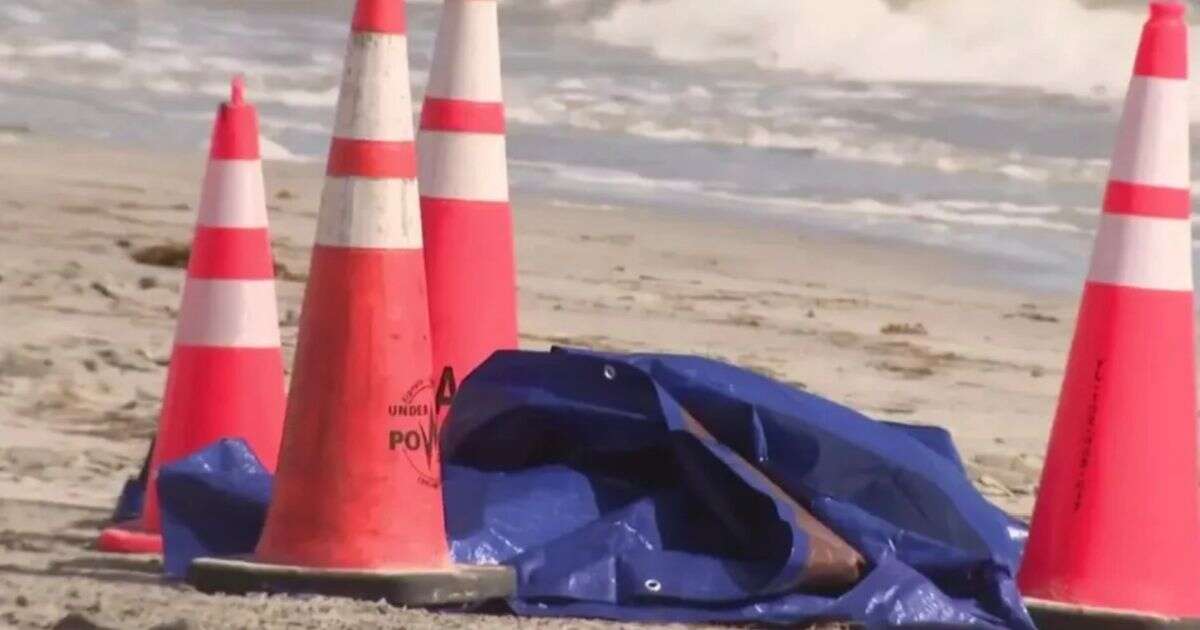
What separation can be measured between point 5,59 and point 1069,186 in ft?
22.3

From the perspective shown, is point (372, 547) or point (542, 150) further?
point (542, 150)

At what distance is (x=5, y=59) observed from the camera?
1822cm

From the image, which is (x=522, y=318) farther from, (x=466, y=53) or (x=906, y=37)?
(x=906, y=37)

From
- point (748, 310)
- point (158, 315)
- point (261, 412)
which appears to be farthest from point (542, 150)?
point (261, 412)

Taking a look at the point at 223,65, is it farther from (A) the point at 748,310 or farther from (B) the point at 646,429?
(B) the point at 646,429

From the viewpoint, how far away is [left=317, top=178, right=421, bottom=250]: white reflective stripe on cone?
4.57 m

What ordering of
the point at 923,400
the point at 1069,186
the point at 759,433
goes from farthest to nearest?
the point at 1069,186
the point at 923,400
the point at 759,433

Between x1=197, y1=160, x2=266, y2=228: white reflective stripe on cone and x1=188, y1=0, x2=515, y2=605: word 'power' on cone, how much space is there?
750 mm

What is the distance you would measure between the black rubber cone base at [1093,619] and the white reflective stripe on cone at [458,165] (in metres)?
1.43

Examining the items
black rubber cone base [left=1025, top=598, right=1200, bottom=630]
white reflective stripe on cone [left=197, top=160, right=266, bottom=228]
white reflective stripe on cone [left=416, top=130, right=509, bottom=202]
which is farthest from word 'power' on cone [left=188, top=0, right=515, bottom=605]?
white reflective stripe on cone [left=416, top=130, right=509, bottom=202]

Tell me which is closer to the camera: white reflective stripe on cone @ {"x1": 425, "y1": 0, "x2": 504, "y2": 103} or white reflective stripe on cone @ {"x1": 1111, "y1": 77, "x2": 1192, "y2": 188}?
white reflective stripe on cone @ {"x1": 1111, "y1": 77, "x2": 1192, "y2": 188}

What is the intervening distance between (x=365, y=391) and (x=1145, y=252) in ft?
4.30

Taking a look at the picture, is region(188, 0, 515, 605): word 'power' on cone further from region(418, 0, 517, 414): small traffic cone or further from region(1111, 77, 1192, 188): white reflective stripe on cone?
region(1111, 77, 1192, 188): white reflective stripe on cone

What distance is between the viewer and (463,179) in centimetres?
563
